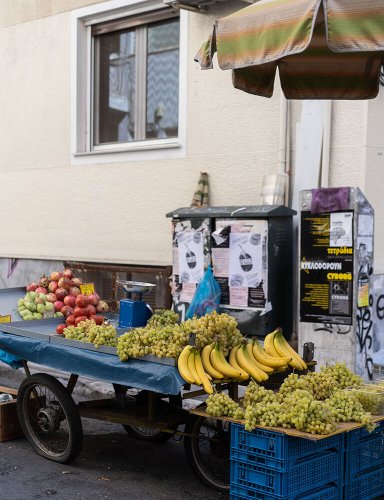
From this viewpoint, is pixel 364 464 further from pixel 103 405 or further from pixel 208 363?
pixel 103 405

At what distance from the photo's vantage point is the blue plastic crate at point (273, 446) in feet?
13.7

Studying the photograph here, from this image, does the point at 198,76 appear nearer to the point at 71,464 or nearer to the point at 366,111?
the point at 366,111

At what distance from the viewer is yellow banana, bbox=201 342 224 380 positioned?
15.9 feet

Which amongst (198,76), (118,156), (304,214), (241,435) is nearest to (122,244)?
(118,156)

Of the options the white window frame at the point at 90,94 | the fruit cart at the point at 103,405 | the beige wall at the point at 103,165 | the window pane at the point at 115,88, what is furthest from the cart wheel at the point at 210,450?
the window pane at the point at 115,88

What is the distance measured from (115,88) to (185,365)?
6584mm

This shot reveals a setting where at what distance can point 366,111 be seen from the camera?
7.68m

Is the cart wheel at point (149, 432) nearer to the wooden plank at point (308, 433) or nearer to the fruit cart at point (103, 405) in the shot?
the fruit cart at point (103, 405)

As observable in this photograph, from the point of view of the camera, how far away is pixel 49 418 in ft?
19.1

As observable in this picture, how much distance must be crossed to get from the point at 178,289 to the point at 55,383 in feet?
9.57

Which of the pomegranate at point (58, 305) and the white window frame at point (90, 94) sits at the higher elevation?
the white window frame at point (90, 94)

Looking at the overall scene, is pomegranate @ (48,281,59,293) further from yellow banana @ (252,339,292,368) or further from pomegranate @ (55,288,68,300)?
yellow banana @ (252,339,292,368)

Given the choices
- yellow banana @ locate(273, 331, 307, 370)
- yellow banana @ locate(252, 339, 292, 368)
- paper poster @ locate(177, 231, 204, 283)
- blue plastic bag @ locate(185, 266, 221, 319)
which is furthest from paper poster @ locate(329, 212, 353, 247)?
yellow banana @ locate(252, 339, 292, 368)

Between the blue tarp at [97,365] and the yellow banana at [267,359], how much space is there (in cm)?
69
